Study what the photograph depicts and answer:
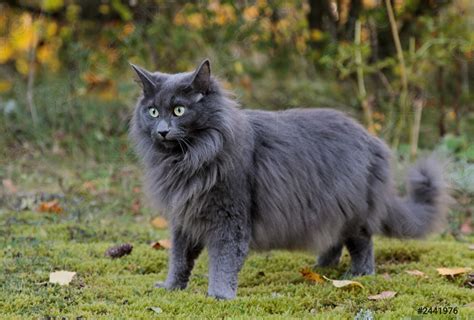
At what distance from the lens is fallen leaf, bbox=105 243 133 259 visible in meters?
4.57

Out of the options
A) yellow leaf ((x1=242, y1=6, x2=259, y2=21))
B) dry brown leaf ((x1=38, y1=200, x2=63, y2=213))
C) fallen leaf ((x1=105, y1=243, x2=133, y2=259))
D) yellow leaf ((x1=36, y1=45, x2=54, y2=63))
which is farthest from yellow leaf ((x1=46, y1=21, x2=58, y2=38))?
fallen leaf ((x1=105, y1=243, x2=133, y2=259))

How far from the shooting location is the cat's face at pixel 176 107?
143 inches

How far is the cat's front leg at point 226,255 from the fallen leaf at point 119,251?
1.11 metres

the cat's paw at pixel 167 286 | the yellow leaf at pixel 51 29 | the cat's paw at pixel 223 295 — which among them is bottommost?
the cat's paw at pixel 167 286

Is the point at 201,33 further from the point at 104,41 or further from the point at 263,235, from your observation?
the point at 263,235

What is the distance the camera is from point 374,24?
845 cm

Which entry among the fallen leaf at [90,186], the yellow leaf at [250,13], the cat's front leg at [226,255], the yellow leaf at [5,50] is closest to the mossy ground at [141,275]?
the fallen leaf at [90,186]

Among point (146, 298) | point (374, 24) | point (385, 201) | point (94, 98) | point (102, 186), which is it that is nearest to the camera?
point (146, 298)

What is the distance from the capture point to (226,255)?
371 cm

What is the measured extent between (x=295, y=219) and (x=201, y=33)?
5.41 metres

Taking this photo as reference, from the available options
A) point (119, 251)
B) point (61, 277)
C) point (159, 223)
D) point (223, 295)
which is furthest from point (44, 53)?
point (223, 295)

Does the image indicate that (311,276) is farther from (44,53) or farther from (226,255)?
(44,53)

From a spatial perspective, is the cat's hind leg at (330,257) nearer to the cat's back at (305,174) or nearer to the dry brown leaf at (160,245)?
the cat's back at (305,174)

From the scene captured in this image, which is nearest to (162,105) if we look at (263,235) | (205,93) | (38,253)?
(205,93)
